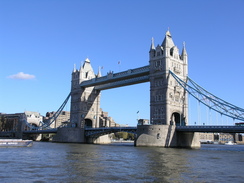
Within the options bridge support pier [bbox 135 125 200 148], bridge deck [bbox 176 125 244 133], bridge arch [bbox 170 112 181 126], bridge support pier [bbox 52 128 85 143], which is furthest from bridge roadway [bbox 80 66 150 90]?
bridge deck [bbox 176 125 244 133]

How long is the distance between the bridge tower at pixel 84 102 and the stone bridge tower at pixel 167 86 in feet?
103

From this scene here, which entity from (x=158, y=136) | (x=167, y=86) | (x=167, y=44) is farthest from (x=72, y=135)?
(x=167, y=44)

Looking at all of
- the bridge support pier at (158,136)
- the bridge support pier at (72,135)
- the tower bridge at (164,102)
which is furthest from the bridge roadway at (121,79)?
the bridge support pier at (158,136)

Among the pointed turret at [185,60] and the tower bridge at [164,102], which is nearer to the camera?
the tower bridge at [164,102]

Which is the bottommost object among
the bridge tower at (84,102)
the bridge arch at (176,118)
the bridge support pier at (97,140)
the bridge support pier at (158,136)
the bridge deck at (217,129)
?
the bridge support pier at (97,140)

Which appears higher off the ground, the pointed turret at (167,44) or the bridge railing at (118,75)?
the pointed turret at (167,44)

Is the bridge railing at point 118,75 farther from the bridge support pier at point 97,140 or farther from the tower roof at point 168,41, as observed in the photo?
the bridge support pier at point 97,140

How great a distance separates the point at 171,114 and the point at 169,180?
50839 millimetres

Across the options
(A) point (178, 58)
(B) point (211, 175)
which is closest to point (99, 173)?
(B) point (211, 175)

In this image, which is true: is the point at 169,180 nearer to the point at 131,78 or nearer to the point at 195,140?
the point at 195,140

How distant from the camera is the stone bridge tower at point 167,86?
232 feet

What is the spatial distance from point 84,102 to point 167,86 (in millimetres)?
36828

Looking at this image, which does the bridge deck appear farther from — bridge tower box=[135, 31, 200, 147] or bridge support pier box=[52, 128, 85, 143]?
bridge support pier box=[52, 128, 85, 143]

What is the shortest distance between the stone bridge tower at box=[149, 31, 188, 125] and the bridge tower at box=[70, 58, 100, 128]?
3128 cm
